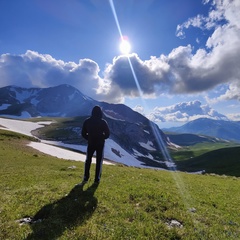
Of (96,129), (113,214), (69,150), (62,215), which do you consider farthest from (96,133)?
(69,150)

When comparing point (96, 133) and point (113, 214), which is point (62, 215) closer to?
point (113, 214)

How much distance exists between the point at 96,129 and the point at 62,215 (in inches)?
253

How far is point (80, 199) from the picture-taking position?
12312 millimetres

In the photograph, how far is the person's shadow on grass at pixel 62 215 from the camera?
8925 millimetres

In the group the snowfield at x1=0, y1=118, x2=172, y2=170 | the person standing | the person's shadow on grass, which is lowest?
the person's shadow on grass

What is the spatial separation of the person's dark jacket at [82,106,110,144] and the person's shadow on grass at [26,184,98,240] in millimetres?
3512

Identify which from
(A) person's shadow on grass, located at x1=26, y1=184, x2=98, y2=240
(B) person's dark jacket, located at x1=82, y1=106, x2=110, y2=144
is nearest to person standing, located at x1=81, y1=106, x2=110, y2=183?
(B) person's dark jacket, located at x1=82, y1=106, x2=110, y2=144

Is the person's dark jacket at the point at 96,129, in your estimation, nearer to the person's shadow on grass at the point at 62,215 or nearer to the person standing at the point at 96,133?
the person standing at the point at 96,133

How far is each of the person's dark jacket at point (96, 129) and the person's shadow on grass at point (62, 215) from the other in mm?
3512

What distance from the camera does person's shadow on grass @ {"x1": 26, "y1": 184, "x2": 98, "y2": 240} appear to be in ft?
29.3

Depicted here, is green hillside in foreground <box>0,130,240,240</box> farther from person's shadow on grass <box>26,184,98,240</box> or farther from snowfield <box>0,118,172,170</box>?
snowfield <box>0,118,172,170</box>

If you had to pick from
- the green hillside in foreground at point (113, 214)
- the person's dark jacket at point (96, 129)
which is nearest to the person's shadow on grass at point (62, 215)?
the green hillside in foreground at point (113, 214)

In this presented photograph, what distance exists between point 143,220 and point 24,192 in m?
7.27

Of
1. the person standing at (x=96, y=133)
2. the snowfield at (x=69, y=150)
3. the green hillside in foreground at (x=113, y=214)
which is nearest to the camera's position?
the green hillside in foreground at (x=113, y=214)
